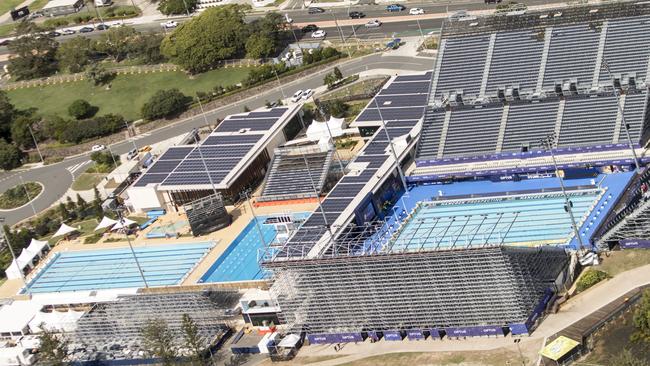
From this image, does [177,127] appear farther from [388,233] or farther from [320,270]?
[320,270]

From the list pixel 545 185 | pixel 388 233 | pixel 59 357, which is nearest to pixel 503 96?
pixel 545 185

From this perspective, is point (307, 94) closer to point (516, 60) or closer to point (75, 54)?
point (516, 60)

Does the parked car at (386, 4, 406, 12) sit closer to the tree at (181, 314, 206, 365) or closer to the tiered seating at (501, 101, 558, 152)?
the tiered seating at (501, 101, 558, 152)

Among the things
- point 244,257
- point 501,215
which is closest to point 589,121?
point 501,215

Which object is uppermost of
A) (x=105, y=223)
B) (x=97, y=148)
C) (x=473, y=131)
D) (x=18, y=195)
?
(x=97, y=148)

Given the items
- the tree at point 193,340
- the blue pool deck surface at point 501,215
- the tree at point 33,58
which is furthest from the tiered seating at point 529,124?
the tree at point 33,58

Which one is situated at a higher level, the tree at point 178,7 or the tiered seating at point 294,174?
the tree at point 178,7

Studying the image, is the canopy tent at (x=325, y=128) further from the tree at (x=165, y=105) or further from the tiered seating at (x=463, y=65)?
the tree at (x=165, y=105)

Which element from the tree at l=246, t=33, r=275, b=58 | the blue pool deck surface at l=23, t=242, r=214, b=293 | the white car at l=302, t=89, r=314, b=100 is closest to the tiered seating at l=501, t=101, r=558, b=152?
the blue pool deck surface at l=23, t=242, r=214, b=293
